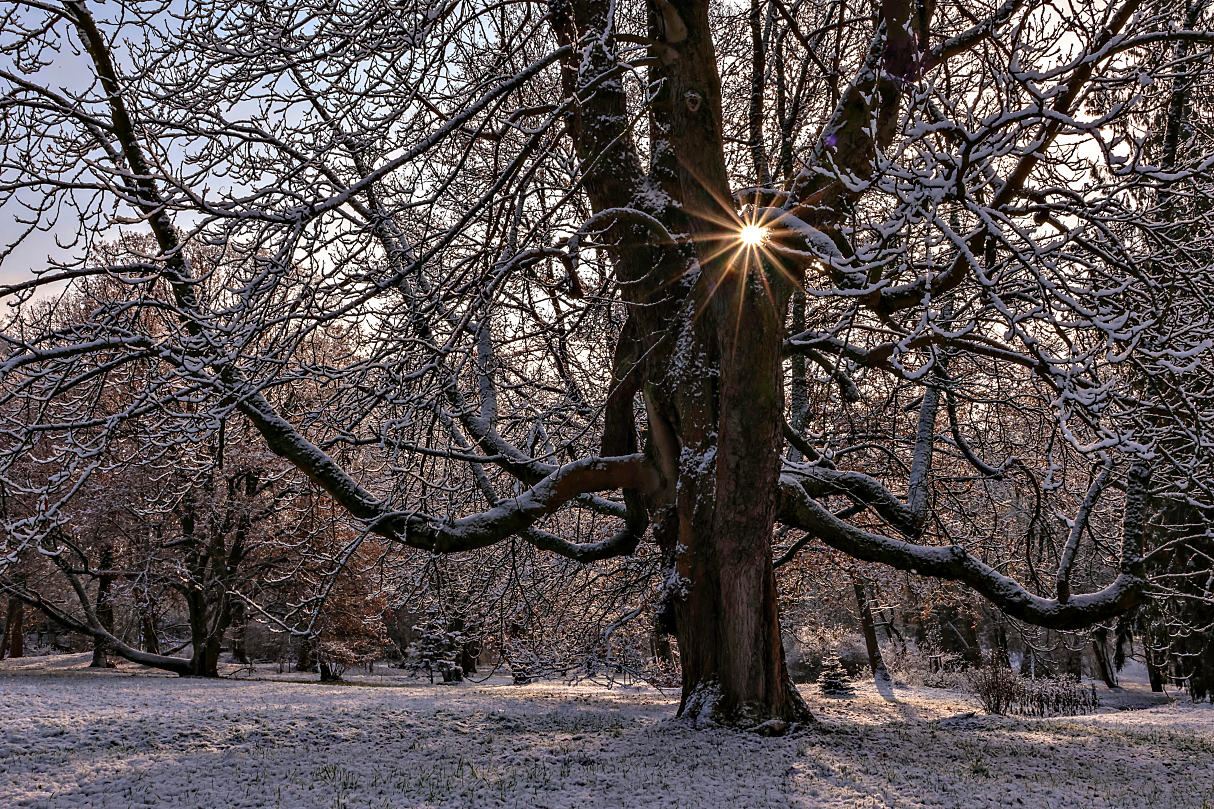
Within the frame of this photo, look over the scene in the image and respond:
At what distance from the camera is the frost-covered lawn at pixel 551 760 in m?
5.08

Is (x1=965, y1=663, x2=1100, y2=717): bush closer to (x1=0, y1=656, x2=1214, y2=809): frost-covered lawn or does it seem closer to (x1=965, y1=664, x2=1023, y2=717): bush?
(x1=965, y1=664, x2=1023, y2=717): bush

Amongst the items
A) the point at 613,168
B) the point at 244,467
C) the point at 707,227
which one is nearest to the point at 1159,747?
the point at 707,227

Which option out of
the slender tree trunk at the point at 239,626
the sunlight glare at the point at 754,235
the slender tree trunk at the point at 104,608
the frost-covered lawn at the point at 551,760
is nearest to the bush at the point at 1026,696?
the frost-covered lawn at the point at 551,760

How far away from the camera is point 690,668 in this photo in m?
7.07

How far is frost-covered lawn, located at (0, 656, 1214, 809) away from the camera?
5.08 meters

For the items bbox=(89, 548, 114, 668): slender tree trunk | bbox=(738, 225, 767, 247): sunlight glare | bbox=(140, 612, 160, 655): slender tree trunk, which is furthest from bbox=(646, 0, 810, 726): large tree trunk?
bbox=(89, 548, 114, 668): slender tree trunk

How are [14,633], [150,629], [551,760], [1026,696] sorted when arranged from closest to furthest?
[551,760], [1026,696], [150,629], [14,633]

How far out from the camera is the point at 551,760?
6297 millimetres

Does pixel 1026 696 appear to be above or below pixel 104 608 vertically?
below

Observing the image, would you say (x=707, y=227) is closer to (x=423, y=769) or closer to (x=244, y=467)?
(x=423, y=769)

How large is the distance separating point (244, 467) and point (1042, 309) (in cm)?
1717

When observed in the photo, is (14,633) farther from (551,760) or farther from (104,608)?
(551,760)

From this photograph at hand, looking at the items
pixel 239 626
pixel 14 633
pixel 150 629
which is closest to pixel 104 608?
pixel 150 629

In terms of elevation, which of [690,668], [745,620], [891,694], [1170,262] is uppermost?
[1170,262]
